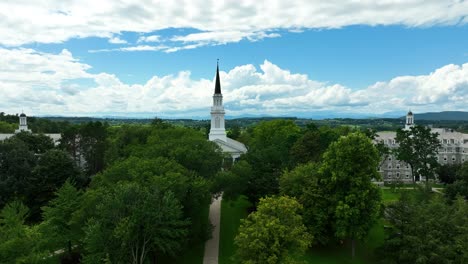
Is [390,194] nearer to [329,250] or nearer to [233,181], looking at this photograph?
[329,250]

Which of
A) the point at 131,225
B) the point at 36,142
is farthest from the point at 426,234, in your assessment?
the point at 36,142

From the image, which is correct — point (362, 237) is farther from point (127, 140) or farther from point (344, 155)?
point (127, 140)

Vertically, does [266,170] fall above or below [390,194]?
above

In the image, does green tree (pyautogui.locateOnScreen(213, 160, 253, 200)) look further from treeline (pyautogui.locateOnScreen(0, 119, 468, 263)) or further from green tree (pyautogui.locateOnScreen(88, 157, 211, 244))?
green tree (pyautogui.locateOnScreen(88, 157, 211, 244))

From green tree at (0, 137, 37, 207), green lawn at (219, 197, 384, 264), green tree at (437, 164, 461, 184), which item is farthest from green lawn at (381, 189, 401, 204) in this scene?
green tree at (0, 137, 37, 207)

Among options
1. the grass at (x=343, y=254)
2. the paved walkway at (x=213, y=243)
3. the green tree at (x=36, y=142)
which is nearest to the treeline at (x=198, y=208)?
the grass at (x=343, y=254)

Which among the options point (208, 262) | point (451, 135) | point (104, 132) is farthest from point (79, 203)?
point (451, 135)
